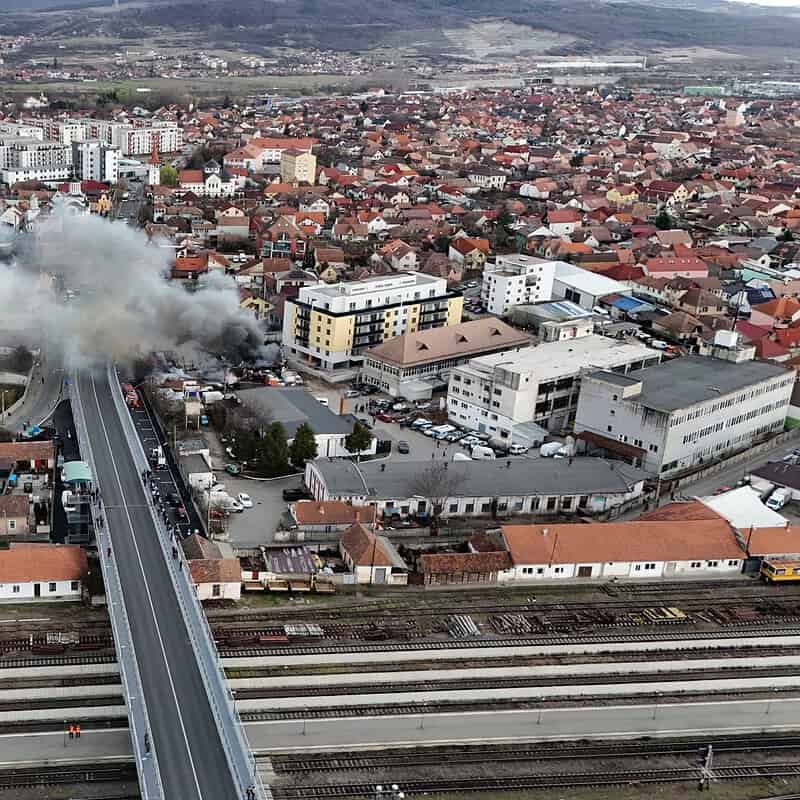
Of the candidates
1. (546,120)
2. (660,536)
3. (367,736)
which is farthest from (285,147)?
(367,736)

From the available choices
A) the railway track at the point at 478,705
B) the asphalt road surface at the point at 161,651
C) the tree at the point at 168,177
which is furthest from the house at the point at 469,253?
the railway track at the point at 478,705

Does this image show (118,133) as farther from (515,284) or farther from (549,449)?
(549,449)

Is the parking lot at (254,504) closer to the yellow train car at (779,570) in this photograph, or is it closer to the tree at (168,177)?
the yellow train car at (779,570)

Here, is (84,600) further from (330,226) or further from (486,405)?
(330,226)

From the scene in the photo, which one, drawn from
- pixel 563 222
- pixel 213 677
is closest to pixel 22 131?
pixel 563 222

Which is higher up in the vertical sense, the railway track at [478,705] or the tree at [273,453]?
the tree at [273,453]
